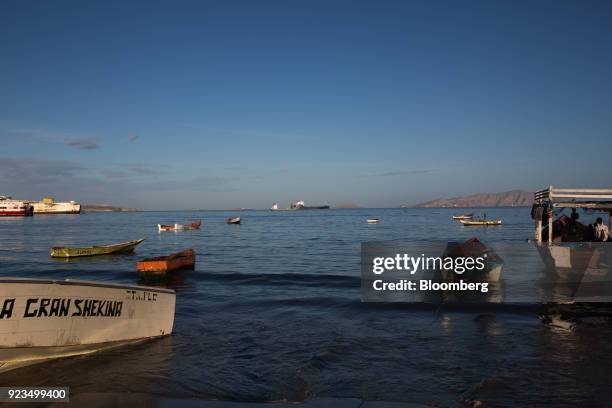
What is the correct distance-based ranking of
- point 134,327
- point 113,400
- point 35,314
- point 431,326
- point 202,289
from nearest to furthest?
point 113,400 < point 35,314 < point 134,327 < point 431,326 < point 202,289

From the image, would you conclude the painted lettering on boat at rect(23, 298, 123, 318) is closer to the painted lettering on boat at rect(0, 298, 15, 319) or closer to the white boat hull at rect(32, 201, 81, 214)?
the painted lettering on boat at rect(0, 298, 15, 319)

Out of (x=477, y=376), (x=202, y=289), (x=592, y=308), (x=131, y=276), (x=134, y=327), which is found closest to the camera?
(x=477, y=376)

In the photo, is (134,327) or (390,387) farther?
(134,327)

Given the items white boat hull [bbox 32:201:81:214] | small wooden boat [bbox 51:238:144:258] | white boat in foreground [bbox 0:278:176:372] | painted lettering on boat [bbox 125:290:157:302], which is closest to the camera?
white boat in foreground [bbox 0:278:176:372]

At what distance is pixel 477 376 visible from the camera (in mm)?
9273

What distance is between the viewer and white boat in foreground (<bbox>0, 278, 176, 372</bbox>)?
27.2ft

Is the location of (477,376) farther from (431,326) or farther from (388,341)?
(431,326)

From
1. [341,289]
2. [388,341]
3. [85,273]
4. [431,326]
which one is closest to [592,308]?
[431,326]

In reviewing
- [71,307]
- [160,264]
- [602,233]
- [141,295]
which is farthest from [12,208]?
[602,233]

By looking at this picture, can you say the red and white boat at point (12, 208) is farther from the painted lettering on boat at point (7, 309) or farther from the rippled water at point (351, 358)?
the painted lettering on boat at point (7, 309)

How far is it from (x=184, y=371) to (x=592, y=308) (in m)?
14.3

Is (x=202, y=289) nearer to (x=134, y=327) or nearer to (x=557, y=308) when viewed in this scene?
(x=134, y=327)

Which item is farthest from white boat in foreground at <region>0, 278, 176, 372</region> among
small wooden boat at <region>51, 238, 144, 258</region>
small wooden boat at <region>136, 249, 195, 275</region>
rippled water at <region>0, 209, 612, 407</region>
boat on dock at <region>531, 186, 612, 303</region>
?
small wooden boat at <region>51, 238, 144, 258</region>

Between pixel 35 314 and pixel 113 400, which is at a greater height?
pixel 35 314
